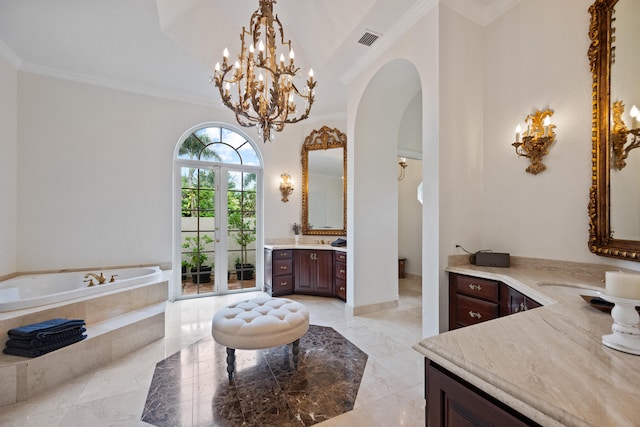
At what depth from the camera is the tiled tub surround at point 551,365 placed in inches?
23.0

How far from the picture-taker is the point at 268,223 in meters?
4.89

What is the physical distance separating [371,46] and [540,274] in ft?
9.16

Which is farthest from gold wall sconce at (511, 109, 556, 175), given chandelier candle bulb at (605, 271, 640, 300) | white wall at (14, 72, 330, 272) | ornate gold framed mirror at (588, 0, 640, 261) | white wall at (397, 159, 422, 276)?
white wall at (14, 72, 330, 272)

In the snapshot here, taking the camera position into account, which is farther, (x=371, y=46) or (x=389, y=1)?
(x=371, y=46)

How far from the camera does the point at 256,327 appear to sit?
6.83ft

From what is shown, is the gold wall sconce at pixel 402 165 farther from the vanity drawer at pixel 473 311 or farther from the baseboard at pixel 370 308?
the vanity drawer at pixel 473 311

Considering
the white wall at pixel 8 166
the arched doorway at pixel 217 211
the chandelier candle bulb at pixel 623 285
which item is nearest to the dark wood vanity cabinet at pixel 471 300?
the chandelier candle bulb at pixel 623 285

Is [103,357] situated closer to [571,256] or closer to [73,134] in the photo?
[73,134]

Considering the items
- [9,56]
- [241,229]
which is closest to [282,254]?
[241,229]

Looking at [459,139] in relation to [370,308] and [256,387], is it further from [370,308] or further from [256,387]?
[256,387]

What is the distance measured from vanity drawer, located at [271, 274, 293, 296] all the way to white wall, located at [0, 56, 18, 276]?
330cm

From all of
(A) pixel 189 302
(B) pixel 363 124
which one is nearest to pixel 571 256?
(B) pixel 363 124

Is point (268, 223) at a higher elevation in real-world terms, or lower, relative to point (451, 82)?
lower

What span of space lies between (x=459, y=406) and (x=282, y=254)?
3899 mm
